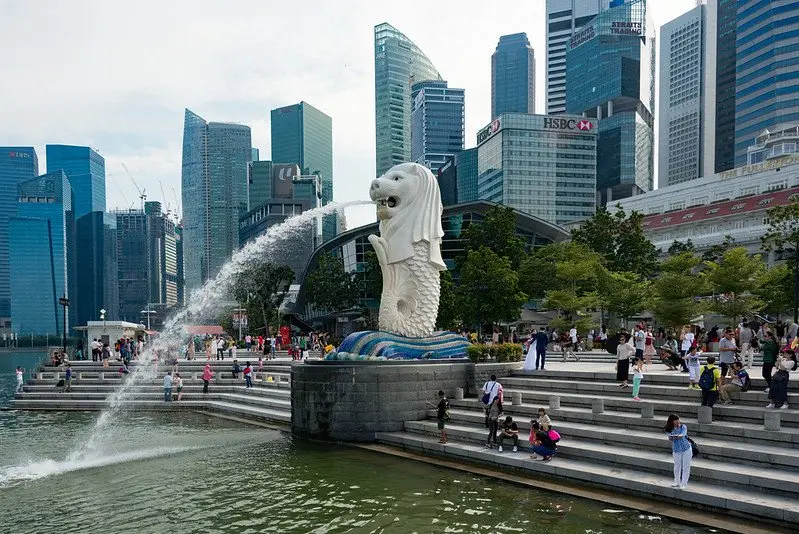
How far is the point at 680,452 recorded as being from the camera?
1116 centimetres

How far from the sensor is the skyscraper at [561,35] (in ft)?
636

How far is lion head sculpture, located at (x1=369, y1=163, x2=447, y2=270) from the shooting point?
19969 millimetres

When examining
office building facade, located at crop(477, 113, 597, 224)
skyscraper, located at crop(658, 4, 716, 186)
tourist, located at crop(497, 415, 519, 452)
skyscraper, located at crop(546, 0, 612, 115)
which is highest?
skyscraper, located at crop(546, 0, 612, 115)

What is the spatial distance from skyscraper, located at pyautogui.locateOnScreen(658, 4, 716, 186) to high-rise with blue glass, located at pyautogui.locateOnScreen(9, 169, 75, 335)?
548 ft

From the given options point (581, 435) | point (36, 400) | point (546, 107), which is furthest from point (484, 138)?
point (581, 435)

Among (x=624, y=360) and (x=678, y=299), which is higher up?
(x=678, y=299)

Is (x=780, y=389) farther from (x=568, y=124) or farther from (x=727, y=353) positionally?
(x=568, y=124)

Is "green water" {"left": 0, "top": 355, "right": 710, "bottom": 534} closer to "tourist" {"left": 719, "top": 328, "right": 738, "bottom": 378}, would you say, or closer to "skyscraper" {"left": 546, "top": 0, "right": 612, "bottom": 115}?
"tourist" {"left": 719, "top": 328, "right": 738, "bottom": 378}

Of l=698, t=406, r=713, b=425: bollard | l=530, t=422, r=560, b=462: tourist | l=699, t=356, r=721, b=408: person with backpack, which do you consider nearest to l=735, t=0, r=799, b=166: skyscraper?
l=699, t=356, r=721, b=408: person with backpack

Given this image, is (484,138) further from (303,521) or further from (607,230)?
(303,521)

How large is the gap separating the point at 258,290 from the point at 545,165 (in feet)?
251

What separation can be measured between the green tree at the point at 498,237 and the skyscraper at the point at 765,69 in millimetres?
76692

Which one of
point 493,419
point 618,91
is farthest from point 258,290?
point 618,91

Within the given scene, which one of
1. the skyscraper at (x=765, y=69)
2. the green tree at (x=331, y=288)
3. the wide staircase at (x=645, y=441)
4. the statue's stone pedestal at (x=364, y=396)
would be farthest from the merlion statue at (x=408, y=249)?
the skyscraper at (x=765, y=69)
